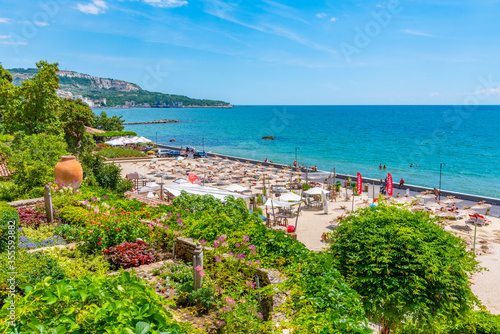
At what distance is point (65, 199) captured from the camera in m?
10.1

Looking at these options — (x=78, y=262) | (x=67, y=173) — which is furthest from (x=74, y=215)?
(x=78, y=262)

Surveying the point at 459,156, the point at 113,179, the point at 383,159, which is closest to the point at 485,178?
the point at 383,159

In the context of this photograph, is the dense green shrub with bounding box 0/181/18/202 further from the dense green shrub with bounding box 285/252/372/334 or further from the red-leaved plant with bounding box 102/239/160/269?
the dense green shrub with bounding box 285/252/372/334

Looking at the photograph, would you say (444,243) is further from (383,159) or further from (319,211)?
(383,159)

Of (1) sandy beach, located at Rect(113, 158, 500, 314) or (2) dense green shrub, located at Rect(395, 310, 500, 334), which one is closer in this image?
(2) dense green shrub, located at Rect(395, 310, 500, 334)

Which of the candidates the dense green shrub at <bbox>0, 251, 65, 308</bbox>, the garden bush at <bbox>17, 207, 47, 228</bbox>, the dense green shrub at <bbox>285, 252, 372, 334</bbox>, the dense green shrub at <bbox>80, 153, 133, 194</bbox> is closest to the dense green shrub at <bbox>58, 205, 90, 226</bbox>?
the garden bush at <bbox>17, 207, 47, 228</bbox>

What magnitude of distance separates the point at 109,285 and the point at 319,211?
1822 centimetres

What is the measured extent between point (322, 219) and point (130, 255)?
44.0 feet

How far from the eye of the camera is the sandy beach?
441 inches

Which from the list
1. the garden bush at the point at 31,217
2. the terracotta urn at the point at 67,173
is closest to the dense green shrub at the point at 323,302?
the garden bush at the point at 31,217

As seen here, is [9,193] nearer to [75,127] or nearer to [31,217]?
[31,217]

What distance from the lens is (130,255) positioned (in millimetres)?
6469

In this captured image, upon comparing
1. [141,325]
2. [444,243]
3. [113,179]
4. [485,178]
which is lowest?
[485,178]

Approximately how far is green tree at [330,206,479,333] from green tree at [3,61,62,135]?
2008cm
